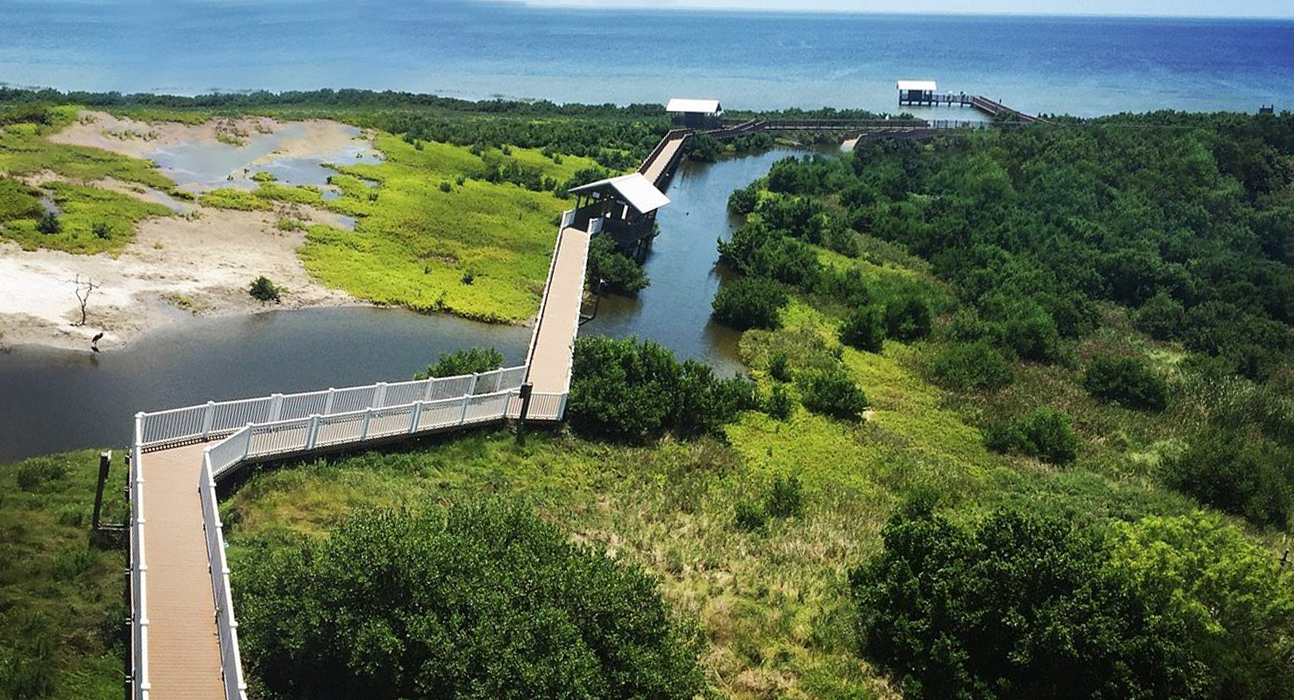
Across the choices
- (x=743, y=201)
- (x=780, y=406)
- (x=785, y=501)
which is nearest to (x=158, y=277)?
(x=780, y=406)

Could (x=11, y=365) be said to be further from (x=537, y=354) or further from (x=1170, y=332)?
(x=1170, y=332)

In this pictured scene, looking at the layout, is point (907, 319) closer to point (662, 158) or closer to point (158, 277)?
point (158, 277)

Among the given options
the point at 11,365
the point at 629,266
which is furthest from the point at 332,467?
the point at 629,266

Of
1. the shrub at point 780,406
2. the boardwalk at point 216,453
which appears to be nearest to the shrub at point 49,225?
the boardwalk at point 216,453

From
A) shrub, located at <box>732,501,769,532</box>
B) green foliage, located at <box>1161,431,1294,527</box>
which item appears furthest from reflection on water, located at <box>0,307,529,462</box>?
green foliage, located at <box>1161,431,1294,527</box>

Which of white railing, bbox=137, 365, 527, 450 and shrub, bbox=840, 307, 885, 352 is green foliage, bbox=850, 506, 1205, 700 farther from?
shrub, bbox=840, 307, 885, 352
